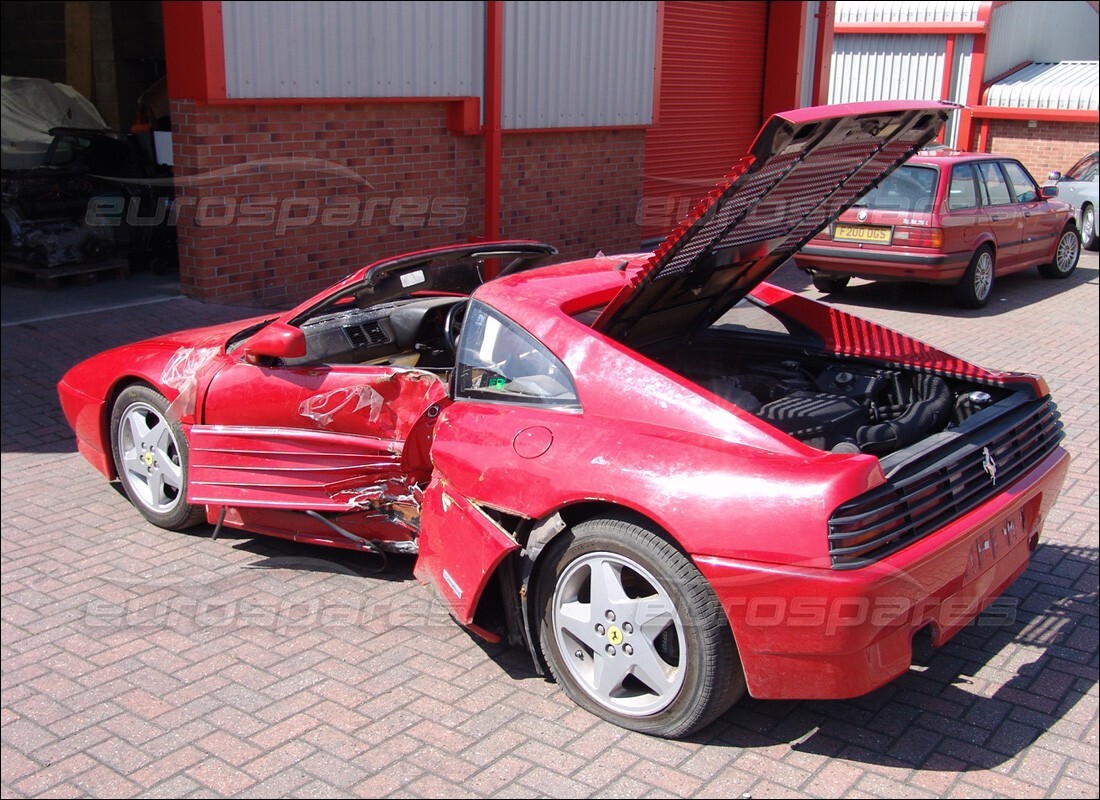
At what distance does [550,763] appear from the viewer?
11.7ft

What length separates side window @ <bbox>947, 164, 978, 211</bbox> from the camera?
11281mm

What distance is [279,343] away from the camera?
4816 millimetres

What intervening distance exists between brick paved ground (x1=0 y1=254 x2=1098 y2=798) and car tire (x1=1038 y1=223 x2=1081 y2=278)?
9.32m

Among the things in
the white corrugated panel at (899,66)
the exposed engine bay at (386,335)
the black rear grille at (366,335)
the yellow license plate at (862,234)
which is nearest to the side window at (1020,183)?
the yellow license plate at (862,234)

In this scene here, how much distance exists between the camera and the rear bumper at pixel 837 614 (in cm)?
326

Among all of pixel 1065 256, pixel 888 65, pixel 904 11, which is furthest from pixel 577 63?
pixel 904 11

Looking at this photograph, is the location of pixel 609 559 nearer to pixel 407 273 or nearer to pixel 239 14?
pixel 407 273

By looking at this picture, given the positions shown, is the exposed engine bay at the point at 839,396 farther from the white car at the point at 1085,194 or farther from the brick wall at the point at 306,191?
the white car at the point at 1085,194

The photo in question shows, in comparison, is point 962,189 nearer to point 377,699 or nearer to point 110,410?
point 110,410

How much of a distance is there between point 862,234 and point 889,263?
41cm

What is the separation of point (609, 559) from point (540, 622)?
0.44m

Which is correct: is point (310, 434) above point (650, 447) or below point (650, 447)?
below

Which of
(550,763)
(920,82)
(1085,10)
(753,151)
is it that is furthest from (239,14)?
(1085,10)

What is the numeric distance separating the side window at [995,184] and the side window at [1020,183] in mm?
192
